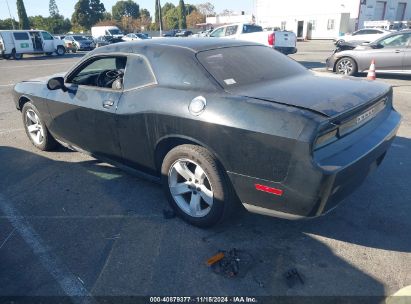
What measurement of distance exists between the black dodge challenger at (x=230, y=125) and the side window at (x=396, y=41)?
8.00 metres

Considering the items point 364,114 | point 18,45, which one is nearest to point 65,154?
point 364,114

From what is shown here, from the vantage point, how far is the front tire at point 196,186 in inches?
115

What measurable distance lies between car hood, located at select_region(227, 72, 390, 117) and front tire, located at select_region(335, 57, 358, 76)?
8025 mm

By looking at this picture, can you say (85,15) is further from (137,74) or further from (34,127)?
(137,74)

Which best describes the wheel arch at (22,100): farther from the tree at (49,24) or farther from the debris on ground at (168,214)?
the tree at (49,24)

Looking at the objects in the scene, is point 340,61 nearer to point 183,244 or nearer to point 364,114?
point 364,114

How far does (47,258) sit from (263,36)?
46.9 ft

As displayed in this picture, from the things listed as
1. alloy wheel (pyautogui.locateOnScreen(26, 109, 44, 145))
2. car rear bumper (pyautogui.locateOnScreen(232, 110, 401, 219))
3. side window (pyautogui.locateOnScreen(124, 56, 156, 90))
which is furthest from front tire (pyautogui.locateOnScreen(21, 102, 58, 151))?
car rear bumper (pyautogui.locateOnScreen(232, 110, 401, 219))

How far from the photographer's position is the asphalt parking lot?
2.55 meters

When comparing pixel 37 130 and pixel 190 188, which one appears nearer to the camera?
pixel 190 188

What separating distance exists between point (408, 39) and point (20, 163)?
10.4m

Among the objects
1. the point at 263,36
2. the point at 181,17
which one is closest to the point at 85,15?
the point at 181,17

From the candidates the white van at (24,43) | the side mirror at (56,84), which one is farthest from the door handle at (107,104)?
the white van at (24,43)

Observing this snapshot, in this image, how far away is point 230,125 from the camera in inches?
106
